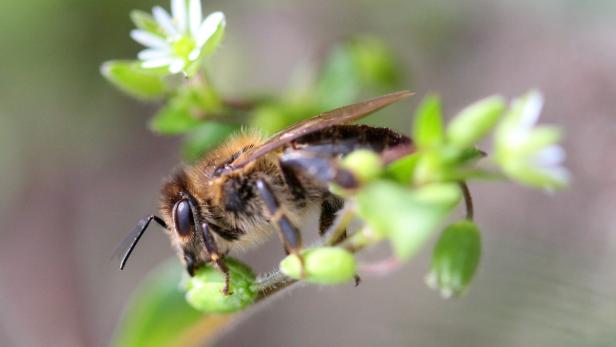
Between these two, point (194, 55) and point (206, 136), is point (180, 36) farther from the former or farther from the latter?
point (206, 136)

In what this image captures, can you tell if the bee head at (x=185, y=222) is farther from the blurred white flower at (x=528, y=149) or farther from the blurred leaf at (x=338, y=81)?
the blurred leaf at (x=338, y=81)

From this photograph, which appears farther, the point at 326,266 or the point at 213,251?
the point at 213,251

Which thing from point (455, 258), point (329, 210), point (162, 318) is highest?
point (329, 210)

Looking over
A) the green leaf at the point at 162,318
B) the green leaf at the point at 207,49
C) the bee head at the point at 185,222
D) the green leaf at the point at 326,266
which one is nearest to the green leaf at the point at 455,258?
the green leaf at the point at 326,266

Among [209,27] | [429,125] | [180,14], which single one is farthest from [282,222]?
[180,14]

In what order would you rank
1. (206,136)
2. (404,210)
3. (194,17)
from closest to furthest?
1. (404,210)
2. (194,17)
3. (206,136)

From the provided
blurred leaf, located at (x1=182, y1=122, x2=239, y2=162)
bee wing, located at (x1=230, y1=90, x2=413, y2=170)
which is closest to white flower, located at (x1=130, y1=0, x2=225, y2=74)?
bee wing, located at (x1=230, y1=90, x2=413, y2=170)

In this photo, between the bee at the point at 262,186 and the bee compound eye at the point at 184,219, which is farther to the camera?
the bee compound eye at the point at 184,219

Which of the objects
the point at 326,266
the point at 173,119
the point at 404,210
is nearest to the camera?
the point at 404,210
